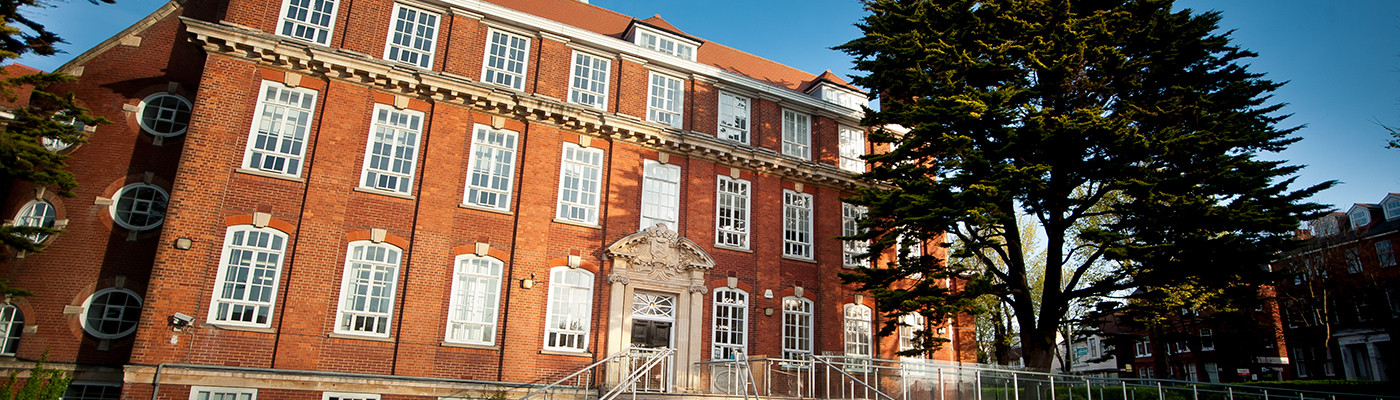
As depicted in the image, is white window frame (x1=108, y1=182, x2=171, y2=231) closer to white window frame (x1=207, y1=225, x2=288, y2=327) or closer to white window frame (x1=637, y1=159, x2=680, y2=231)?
white window frame (x1=207, y1=225, x2=288, y2=327)

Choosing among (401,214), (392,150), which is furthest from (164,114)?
(401,214)

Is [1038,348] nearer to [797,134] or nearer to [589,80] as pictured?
[797,134]

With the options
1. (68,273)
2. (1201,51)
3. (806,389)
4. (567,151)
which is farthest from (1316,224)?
(68,273)

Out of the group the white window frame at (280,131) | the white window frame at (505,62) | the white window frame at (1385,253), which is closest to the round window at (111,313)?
the white window frame at (280,131)

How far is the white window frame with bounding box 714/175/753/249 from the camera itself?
66.8ft

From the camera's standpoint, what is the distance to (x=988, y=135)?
57.4 feet

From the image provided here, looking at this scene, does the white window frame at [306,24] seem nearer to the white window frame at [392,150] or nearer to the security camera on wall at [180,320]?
the white window frame at [392,150]

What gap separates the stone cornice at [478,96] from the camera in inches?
623

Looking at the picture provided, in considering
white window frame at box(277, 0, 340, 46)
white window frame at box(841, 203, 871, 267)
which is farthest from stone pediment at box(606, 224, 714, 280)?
white window frame at box(277, 0, 340, 46)

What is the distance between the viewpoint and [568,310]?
17.6 m

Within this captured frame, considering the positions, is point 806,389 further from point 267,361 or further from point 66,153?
point 66,153

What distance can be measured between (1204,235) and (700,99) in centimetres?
1268

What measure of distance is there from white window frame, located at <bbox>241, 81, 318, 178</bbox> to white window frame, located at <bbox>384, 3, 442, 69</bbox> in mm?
2182

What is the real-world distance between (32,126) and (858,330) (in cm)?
2018
